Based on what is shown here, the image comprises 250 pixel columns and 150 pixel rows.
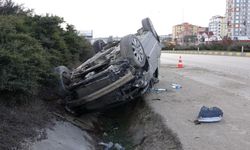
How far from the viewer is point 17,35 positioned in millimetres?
7633

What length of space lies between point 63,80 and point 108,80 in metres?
1.15

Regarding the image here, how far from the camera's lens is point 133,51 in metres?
8.83

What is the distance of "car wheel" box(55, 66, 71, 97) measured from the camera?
8610mm

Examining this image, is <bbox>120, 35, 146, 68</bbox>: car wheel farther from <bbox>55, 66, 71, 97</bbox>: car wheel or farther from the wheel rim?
<bbox>55, 66, 71, 97</bbox>: car wheel

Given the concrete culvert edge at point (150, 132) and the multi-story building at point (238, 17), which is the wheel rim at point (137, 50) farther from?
the multi-story building at point (238, 17)

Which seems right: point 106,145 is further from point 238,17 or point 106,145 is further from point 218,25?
point 218,25

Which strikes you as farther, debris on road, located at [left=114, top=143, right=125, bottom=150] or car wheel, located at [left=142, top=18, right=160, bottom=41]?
car wheel, located at [left=142, top=18, right=160, bottom=41]

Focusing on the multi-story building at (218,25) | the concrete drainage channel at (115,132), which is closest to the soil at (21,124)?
the concrete drainage channel at (115,132)

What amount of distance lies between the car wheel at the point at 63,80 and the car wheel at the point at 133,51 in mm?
1282

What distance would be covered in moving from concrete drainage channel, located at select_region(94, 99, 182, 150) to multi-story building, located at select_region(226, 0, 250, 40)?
8880cm

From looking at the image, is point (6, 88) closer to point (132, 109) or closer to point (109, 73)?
point (109, 73)


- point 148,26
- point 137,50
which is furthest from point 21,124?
point 148,26

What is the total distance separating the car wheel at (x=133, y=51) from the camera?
865 centimetres

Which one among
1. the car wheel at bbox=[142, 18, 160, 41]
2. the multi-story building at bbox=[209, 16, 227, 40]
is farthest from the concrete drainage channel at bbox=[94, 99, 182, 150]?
the multi-story building at bbox=[209, 16, 227, 40]
